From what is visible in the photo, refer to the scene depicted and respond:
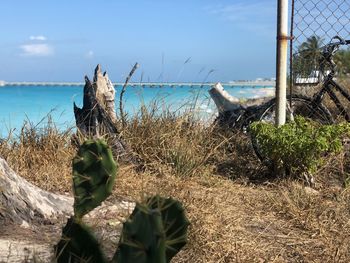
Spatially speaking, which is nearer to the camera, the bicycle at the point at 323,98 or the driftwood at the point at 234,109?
the bicycle at the point at 323,98

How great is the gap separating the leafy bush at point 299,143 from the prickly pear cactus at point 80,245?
3216 millimetres

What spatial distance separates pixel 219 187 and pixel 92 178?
2897mm

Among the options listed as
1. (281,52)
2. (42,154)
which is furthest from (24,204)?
(281,52)

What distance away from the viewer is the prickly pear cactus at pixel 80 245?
2.38 m

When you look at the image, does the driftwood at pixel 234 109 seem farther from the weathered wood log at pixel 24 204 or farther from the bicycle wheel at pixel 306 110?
the weathered wood log at pixel 24 204

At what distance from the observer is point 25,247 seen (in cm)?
312

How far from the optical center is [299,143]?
5.23m

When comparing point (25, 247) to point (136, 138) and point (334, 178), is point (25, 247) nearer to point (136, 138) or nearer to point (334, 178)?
point (136, 138)

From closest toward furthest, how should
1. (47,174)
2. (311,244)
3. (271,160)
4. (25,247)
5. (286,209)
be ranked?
(25,247)
(311,244)
(286,209)
(47,174)
(271,160)

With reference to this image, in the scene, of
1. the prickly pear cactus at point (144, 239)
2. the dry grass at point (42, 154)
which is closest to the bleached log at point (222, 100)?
the dry grass at point (42, 154)

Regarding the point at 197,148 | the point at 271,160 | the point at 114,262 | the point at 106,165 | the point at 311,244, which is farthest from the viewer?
the point at 197,148

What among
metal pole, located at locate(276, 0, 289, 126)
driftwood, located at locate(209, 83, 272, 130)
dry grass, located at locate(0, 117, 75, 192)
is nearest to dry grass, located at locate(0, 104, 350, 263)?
dry grass, located at locate(0, 117, 75, 192)

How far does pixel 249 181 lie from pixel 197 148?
2.30ft

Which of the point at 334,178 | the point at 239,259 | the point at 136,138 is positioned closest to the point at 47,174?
the point at 136,138
